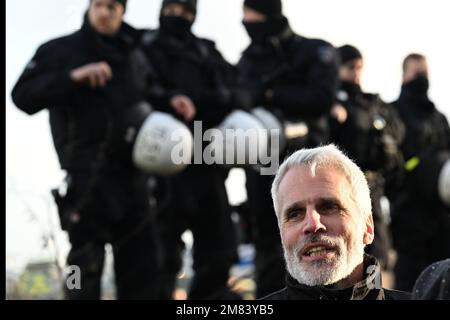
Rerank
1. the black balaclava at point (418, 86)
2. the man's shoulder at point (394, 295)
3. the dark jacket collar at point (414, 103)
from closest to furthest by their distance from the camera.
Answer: the man's shoulder at point (394, 295) < the dark jacket collar at point (414, 103) < the black balaclava at point (418, 86)

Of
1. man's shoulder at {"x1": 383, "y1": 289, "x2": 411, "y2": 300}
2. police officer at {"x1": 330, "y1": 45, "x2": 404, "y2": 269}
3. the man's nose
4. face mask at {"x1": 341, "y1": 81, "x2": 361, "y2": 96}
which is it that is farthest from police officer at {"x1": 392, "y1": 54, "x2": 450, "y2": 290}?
the man's nose

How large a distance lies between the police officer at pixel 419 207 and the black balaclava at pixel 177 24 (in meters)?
2.35

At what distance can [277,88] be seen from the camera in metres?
6.92

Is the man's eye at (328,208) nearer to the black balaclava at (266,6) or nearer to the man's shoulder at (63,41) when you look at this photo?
the man's shoulder at (63,41)

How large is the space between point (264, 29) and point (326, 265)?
4.36 metres

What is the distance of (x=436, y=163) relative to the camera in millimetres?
8430

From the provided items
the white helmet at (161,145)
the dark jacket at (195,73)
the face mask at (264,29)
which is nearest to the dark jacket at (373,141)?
the face mask at (264,29)

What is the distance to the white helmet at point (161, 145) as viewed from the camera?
20.1ft

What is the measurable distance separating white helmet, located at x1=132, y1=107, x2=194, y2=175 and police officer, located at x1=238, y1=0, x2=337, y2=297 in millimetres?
573

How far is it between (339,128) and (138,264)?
2.05 metres

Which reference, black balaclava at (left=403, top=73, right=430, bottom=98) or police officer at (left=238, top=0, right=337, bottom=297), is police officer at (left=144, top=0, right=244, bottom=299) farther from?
black balaclava at (left=403, top=73, right=430, bottom=98)

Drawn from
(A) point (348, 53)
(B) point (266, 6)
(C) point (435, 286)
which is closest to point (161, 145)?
(B) point (266, 6)
